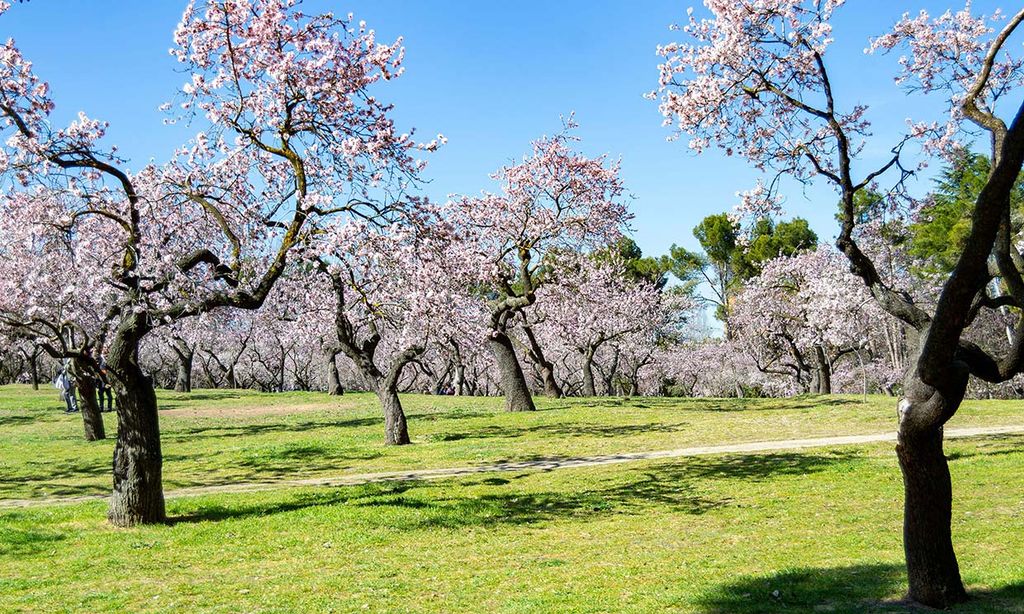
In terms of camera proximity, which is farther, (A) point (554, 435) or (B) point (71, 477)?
(A) point (554, 435)

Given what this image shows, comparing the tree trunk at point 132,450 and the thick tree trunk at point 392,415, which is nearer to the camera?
the tree trunk at point 132,450

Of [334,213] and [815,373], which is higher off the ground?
[334,213]

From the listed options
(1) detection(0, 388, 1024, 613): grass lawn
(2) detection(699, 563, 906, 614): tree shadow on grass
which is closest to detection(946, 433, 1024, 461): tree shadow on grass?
(1) detection(0, 388, 1024, 613): grass lawn

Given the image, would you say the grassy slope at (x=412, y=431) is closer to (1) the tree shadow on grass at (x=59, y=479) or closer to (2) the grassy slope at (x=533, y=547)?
(1) the tree shadow on grass at (x=59, y=479)

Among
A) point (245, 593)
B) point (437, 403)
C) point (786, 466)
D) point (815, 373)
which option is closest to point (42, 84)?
point (245, 593)

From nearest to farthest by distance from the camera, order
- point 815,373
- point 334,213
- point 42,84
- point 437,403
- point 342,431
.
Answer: point 42,84
point 334,213
point 342,431
point 437,403
point 815,373

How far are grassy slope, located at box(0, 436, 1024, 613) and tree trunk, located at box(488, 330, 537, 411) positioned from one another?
1357 cm

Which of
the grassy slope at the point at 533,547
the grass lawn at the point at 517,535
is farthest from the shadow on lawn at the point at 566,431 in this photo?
the grassy slope at the point at 533,547

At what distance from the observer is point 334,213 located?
13820 mm

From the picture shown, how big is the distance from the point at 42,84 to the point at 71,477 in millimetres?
9584

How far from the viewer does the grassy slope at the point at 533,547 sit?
8727 millimetres

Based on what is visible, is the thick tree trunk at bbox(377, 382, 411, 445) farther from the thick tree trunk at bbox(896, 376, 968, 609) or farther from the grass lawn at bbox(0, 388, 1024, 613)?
the thick tree trunk at bbox(896, 376, 968, 609)

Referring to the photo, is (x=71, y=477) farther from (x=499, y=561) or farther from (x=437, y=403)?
(x=437, y=403)

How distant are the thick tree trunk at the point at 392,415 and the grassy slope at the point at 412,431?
0.53m
